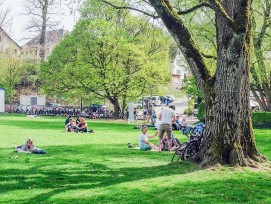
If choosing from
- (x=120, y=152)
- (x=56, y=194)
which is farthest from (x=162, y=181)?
(x=120, y=152)

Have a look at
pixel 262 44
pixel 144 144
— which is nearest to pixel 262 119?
pixel 262 44

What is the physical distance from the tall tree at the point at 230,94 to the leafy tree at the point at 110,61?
30.0m

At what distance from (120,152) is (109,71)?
26.8 metres

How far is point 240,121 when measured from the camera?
12.0m

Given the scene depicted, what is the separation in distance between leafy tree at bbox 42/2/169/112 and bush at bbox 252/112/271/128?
11907 millimetres

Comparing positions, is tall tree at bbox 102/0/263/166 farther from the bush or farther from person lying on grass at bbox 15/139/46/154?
the bush

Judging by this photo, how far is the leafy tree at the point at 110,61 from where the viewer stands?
42844 mm

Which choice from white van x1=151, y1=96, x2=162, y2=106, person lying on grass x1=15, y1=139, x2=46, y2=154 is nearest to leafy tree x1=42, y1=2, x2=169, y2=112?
white van x1=151, y1=96, x2=162, y2=106

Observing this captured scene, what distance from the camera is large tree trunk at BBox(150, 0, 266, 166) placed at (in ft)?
38.6

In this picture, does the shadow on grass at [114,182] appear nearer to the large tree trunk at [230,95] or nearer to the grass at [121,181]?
the grass at [121,181]

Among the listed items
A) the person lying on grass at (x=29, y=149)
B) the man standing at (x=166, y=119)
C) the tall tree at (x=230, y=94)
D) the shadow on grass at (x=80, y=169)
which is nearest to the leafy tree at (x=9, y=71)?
the person lying on grass at (x=29, y=149)

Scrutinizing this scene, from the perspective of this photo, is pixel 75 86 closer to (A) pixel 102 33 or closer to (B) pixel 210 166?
(A) pixel 102 33

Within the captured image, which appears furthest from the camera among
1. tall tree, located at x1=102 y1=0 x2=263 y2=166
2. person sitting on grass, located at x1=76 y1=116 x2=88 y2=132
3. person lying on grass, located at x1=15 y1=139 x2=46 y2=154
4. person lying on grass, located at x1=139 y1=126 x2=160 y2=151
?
person sitting on grass, located at x1=76 y1=116 x2=88 y2=132

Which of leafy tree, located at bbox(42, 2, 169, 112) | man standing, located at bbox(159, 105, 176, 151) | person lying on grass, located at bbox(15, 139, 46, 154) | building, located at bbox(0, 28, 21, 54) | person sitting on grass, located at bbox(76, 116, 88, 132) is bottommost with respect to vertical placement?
person lying on grass, located at bbox(15, 139, 46, 154)
